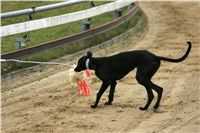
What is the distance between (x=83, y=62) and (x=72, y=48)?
3.88m

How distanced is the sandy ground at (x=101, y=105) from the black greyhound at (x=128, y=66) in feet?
1.08

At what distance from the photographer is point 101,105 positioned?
8.80 meters

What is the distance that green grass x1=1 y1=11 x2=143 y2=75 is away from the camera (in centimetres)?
1057

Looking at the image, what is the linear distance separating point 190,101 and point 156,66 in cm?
95

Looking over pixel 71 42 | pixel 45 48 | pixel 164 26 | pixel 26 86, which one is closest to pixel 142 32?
pixel 164 26

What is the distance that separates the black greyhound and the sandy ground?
1.08 ft

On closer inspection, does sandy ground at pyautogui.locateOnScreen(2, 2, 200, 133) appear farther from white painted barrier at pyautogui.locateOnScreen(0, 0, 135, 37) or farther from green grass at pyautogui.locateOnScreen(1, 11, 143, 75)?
white painted barrier at pyautogui.locateOnScreen(0, 0, 135, 37)

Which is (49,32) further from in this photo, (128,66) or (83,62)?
(128,66)

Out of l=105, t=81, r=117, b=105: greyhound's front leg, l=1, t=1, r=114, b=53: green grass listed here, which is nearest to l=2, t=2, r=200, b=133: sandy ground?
l=105, t=81, r=117, b=105: greyhound's front leg

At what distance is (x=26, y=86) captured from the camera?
9930mm

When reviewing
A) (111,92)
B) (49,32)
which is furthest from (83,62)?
(49,32)

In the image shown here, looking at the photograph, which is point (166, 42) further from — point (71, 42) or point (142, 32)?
point (71, 42)

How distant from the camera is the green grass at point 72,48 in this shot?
1057cm

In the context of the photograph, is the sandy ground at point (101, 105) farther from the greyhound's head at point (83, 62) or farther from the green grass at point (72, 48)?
the greyhound's head at point (83, 62)
